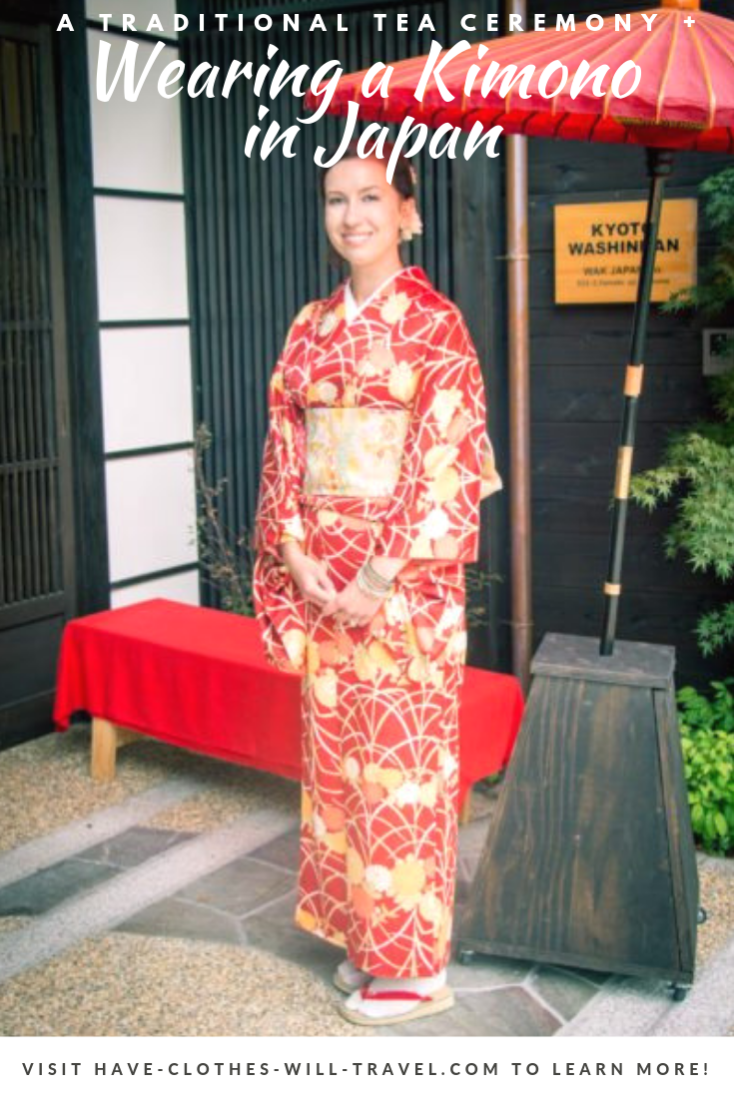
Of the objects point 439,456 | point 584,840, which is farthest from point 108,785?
point 439,456

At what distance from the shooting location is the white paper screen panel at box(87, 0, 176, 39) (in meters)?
6.07

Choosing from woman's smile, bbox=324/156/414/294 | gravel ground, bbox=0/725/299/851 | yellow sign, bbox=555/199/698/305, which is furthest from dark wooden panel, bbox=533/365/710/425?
woman's smile, bbox=324/156/414/294

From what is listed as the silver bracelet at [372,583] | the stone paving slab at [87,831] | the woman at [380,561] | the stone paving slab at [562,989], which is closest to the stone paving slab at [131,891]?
the stone paving slab at [87,831]

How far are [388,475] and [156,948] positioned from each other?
156 centimetres

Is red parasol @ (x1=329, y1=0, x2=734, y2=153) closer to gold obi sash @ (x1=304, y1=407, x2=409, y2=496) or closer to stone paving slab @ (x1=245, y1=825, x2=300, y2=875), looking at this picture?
gold obi sash @ (x1=304, y1=407, x2=409, y2=496)

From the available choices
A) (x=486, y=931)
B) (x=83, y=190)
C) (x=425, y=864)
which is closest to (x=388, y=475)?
(x=425, y=864)

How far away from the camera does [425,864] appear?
3803 millimetres

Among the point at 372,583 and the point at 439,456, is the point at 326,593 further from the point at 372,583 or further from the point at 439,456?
the point at 439,456

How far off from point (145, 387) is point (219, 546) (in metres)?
0.78

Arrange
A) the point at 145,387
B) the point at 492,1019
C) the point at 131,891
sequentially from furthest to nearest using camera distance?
the point at 145,387
the point at 131,891
the point at 492,1019

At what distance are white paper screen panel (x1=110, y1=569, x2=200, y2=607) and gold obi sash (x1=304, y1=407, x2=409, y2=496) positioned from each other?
273cm

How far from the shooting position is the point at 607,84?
3232mm

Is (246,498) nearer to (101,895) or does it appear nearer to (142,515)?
(142,515)

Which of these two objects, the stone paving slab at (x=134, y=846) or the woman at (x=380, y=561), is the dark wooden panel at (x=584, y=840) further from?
the stone paving slab at (x=134, y=846)
